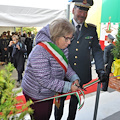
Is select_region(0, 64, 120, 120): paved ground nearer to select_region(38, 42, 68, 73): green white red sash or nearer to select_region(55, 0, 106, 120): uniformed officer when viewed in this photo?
select_region(55, 0, 106, 120): uniformed officer

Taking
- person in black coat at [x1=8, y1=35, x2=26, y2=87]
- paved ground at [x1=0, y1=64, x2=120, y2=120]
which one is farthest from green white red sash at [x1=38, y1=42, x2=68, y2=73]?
person in black coat at [x1=8, y1=35, x2=26, y2=87]

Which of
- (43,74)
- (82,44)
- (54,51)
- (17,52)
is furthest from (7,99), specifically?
(17,52)

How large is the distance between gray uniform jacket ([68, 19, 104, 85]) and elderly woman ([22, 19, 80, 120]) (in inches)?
23.9

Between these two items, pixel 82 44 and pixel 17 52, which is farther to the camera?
pixel 17 52

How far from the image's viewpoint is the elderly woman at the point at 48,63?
51.7 inches

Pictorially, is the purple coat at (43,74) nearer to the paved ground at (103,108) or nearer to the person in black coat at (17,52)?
the paved ground at (103,108)

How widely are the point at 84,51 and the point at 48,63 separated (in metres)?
0.85

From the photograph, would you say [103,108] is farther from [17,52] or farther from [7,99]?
[17,52]

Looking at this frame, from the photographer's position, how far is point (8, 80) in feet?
2.58

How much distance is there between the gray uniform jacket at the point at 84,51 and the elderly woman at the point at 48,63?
61 cm

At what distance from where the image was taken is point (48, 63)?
134 centimetres

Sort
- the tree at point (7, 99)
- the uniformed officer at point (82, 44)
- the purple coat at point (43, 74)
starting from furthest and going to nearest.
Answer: the uniformed officer at point (82, 44)
the purple coat at point (43, 74)
the tree at point (7, 99)

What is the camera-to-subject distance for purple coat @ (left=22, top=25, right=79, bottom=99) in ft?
4.28

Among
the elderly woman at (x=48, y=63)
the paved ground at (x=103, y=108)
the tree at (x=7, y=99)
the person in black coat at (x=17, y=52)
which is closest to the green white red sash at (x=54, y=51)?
the elderly woman at (x=48, y=63)
